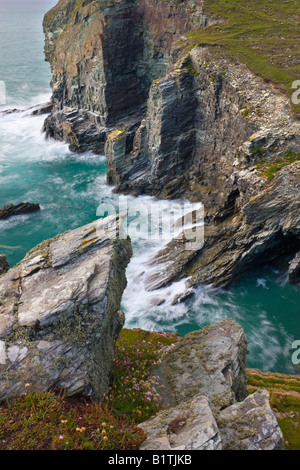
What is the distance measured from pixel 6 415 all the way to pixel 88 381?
2.70 metres

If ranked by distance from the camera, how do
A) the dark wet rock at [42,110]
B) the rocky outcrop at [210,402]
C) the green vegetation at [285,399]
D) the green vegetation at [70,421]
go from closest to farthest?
the green vegetation at [70,421]
the rocky outcrop at [210,402]
the green vegetation at [285,399]
the dark wet rock at [42,110]

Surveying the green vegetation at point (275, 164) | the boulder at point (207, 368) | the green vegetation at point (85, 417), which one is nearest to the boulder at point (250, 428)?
the boulder at point (207, 368)

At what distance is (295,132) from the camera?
3153 cm

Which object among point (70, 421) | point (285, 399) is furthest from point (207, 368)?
point (70, 421)

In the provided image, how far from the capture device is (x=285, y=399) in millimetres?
17953

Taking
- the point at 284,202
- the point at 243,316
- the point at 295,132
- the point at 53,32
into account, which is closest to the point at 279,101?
the point at 295,132

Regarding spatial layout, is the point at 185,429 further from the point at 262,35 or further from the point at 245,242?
the point at 262,35

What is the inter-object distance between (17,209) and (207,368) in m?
39.4

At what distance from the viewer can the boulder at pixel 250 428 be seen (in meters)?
9.87

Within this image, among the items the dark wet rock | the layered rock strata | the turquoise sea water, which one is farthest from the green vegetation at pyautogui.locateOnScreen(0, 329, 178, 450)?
the dark wet rock

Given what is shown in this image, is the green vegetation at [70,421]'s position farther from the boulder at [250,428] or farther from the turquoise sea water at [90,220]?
the turquoise sea water at [90,220]

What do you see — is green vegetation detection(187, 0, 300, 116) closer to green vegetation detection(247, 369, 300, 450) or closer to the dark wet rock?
green vegetation detection(247, 369, 300, 450)

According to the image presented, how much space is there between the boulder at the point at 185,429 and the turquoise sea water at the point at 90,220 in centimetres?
1782

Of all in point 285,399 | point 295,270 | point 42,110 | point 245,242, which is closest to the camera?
point 285,399
